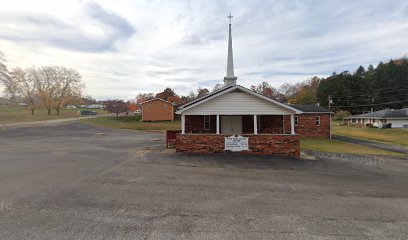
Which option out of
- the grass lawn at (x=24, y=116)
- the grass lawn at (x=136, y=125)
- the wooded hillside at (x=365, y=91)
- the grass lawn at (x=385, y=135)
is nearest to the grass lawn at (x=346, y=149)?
the grass lawn at (x=385, y=135)

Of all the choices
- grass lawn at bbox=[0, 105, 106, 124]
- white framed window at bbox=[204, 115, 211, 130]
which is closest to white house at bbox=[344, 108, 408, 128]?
white framed window at bbox=[204, 115, 211, 130]

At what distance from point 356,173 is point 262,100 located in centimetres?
635

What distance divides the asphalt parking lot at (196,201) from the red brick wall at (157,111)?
1449 inches

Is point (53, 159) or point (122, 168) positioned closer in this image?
point (122, 168)

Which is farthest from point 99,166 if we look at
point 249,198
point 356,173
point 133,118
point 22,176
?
point 133,118

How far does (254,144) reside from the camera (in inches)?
544

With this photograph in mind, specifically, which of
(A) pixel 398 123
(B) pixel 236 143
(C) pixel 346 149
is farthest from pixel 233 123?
(A) pixel 398 123

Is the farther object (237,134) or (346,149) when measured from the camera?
(346,149)

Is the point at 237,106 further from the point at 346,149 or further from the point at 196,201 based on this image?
the point at 346,149

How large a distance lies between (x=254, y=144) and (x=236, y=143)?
1035 mm

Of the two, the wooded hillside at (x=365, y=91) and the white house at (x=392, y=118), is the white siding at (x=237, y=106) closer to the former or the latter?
the white house at (x=392, y=118)

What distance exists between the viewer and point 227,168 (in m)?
10.2

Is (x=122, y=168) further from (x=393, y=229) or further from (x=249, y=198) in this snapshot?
(x=393, y=229)

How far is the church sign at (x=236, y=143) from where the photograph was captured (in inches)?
542
